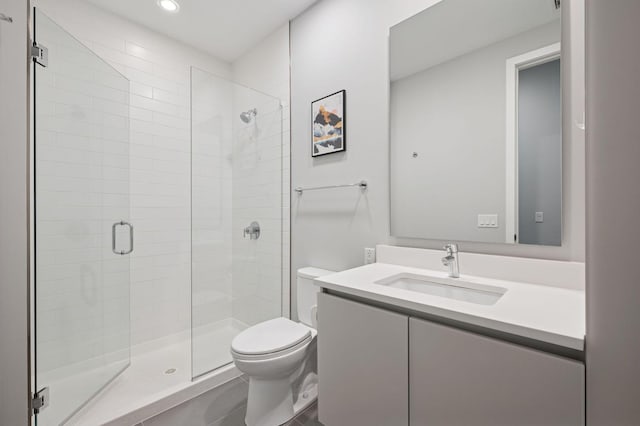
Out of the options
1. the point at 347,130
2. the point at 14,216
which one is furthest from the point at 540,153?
the point at 14,216

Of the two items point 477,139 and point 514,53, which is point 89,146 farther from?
point 514,53

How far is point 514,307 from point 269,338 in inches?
46.4

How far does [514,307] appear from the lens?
2.96ft

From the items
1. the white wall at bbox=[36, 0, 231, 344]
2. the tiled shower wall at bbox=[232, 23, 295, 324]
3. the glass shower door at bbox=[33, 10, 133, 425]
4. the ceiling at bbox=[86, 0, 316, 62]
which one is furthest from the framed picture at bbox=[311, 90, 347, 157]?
the glass shower door at bbox=[33, 10, 133, 425]

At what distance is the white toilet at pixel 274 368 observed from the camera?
142 cm

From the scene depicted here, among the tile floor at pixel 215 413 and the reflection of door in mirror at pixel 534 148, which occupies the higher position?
the reflection of door in mirror at pixel 534 148

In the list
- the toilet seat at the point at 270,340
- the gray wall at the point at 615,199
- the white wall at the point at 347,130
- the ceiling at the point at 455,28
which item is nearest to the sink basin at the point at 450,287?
the white wall at the point at 347,130

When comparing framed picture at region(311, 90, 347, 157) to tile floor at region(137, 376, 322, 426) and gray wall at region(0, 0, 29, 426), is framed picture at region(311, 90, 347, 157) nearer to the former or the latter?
gray wall at region(0, 0, 29, 426)

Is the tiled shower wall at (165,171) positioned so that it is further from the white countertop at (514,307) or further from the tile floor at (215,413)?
the white countertop at (514,307)

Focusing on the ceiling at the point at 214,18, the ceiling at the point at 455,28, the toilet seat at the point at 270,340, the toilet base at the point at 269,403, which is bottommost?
the toilet base at the point at 269,403

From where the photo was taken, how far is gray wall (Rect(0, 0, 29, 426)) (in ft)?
3.82

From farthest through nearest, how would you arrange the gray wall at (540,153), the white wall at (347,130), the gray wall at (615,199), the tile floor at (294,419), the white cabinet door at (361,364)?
the white wall at (347,130) → the tile floor at (294,419) → the gray wall at (540,153) → the white cabinet door at (361,364) → the gray wall at (615,199)

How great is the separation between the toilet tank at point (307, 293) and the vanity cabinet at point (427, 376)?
1.89 feet

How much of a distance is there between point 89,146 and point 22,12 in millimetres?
761
